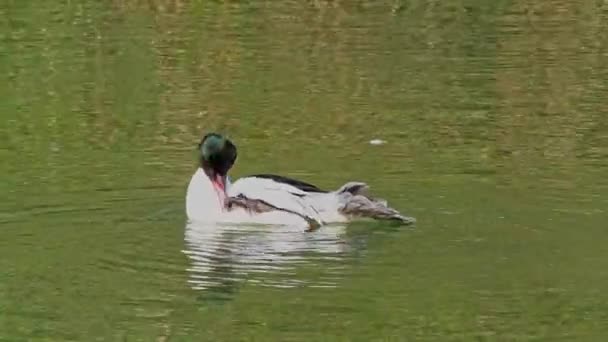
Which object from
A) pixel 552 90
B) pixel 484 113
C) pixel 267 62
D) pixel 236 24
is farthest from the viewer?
pixel 236 24

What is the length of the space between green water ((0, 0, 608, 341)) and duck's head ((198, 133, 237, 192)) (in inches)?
16.4

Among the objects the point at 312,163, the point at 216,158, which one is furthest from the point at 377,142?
the point at 216,158

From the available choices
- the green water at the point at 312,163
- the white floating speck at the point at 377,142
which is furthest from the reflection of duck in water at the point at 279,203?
the white floating speck at the point at 377,142

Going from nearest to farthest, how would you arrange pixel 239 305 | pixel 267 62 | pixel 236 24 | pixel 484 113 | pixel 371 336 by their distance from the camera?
pixel 371 336 → pixel 239 305 → pixel 484 113 → pixel 267 62 → pixel 236 24

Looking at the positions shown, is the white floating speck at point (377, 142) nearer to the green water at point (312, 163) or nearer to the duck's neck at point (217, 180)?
the green water at point (312, 163)

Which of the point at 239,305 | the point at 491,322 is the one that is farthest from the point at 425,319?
the point at 239,305

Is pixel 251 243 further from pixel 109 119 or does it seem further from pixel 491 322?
pixel 109 119

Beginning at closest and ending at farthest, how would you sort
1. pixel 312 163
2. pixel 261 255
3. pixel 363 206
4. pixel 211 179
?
1. pixel 261 255
2. pixel 363 206
3. pixel 211 179
4. pixel 312 163

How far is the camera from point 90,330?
32.2 ft

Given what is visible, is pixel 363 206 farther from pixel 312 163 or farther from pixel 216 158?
pixel 312 163

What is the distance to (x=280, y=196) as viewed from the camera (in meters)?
12.3

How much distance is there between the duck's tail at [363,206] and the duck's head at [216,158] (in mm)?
922

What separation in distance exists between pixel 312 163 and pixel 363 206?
220 cm

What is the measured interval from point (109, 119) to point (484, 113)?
3.43 m
